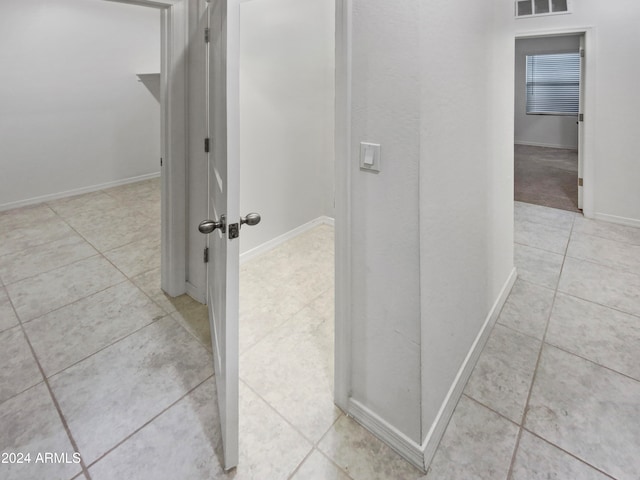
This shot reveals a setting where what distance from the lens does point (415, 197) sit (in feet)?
3.42

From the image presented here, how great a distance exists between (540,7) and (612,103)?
1307 millimetres

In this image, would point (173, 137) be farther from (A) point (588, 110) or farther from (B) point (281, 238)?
(A) point (588, 110)

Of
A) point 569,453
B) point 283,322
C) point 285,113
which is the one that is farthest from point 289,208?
point 569,453

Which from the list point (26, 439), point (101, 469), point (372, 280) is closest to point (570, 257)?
point (372, 280)

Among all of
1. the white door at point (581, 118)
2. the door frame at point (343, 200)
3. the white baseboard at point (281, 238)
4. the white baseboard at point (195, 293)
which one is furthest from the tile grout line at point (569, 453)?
the white door at point (581, 118)

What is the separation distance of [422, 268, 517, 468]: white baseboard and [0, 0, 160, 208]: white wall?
16.8ft

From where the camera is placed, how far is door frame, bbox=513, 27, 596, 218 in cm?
335

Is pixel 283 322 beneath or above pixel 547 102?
beneath

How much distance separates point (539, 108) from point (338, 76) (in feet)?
30.2

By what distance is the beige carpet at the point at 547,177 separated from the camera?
4344mm

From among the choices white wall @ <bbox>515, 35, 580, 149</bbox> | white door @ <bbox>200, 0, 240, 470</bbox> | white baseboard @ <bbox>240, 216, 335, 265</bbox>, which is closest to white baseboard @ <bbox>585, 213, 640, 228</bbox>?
white baseboard @ <bbox>240, 216, 335, 265</bbox>

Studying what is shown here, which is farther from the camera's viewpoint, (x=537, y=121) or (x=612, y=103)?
(x=537, y=121)

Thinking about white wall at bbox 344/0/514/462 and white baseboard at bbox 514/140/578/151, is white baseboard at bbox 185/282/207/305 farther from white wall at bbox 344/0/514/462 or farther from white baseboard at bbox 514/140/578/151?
white baseboard at bbox 514/140/578/151

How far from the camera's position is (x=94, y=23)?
4.32 metres
